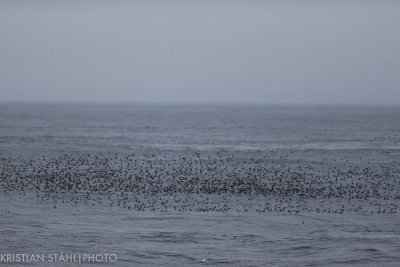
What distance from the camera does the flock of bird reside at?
105ft

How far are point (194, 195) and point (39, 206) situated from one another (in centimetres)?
903

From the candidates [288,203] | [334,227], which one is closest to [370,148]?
[288,203]

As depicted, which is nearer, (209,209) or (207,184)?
(209,209)

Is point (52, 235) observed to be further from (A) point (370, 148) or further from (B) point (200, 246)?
(A) point (370, 148)

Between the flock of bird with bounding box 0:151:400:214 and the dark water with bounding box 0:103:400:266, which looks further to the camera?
the flock of bird with bounding box 0:151:400:214

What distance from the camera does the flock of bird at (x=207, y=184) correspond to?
105ft

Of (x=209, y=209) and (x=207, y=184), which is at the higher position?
(x=207, y=184)

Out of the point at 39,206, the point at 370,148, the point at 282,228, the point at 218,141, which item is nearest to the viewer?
the point at 282,228

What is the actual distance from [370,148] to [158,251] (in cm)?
4915

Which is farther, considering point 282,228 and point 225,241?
point 282,228

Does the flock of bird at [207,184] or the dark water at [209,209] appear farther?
the flock of bird at [207,184]

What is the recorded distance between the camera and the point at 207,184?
38219 mm

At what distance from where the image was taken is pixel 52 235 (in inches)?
956

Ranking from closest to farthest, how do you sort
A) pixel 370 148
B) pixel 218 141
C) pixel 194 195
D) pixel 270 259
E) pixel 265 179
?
pixel 270 259 → pixel 194 195 → pixel 265 179 → pixel 370 148 → pixel 218 141
